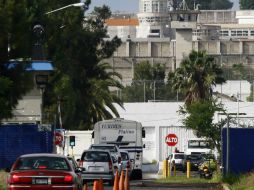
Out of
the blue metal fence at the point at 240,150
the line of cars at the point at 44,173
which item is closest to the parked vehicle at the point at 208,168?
the blue metal fence at the point at 240,150

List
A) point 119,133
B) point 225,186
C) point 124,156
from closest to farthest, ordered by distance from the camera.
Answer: point 225,186, point 124,156, point 119,133

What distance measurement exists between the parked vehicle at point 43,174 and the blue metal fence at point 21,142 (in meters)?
23.1

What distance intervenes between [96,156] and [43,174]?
17627mm

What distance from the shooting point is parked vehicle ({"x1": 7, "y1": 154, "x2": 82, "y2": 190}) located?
3781 cm

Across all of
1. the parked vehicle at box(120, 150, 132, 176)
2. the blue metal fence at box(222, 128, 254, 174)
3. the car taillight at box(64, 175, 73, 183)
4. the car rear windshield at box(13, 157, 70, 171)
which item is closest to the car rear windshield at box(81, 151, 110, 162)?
the parked vehicle at box(120, 150, 132, 176)

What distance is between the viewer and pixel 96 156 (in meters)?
55.4

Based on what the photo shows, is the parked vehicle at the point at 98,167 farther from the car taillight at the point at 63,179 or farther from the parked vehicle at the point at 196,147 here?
the parked vehicle at the point at 196,147

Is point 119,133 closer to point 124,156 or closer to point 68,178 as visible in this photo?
point 124,156

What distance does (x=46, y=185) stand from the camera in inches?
1487

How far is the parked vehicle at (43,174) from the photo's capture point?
37812mm

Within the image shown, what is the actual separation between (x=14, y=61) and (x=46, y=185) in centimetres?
1366

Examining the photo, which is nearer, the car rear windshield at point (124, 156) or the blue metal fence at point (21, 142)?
the blue metal fence at point (21, 142)

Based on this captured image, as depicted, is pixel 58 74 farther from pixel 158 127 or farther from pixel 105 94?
pixel 158 127

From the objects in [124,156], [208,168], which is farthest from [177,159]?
[124,156]
